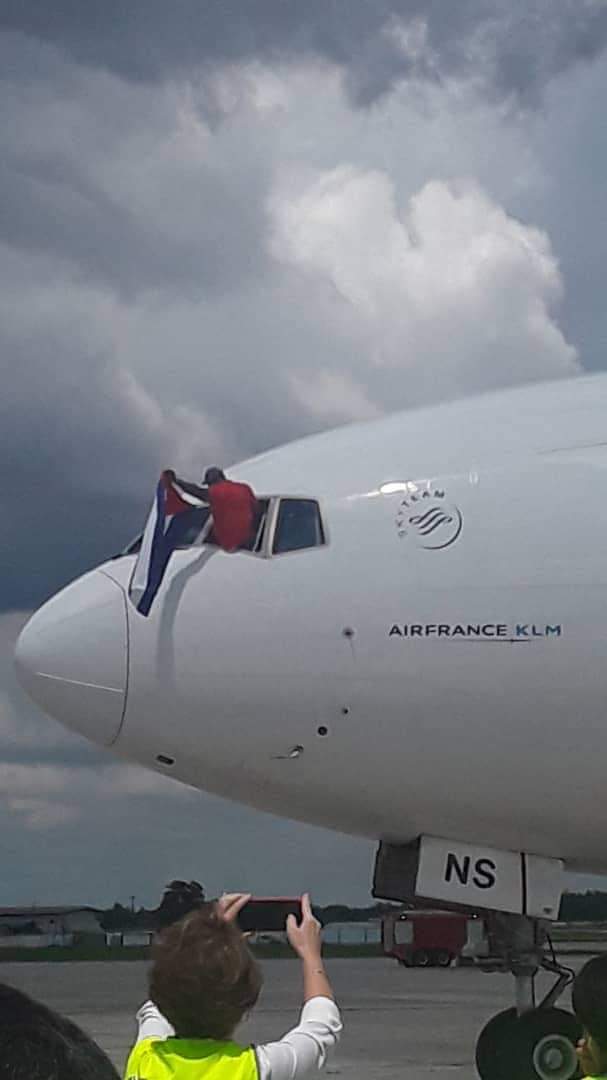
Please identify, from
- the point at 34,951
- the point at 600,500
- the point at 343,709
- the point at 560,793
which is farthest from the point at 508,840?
the point at 34,951

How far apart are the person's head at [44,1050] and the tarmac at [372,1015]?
264 centimetres

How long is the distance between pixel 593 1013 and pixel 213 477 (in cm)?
773

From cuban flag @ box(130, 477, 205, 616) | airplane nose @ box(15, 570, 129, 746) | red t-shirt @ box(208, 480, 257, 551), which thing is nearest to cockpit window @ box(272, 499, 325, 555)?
red t-shirt @ box(208, 480, 257, 551)

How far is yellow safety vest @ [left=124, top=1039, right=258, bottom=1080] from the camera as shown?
3.35m

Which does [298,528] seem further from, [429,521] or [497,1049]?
[497,1049]

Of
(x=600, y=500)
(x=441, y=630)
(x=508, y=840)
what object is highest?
(x=600, y=500)

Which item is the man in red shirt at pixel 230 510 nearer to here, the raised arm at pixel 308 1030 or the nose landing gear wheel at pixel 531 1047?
the nose landing gear wheel at pixel 531 1047

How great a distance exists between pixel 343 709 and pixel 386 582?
88cm

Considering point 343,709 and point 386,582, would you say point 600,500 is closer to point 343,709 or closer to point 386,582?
point 386,582

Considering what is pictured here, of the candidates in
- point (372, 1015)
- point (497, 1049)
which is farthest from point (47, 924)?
point (497, 1049)

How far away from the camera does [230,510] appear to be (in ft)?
34.6

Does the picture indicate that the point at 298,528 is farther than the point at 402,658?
Yes

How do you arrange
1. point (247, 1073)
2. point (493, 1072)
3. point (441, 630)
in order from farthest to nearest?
point (493, 1072)
point (441, 630)
point (247, 1073)

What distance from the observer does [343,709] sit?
32.0 feet
